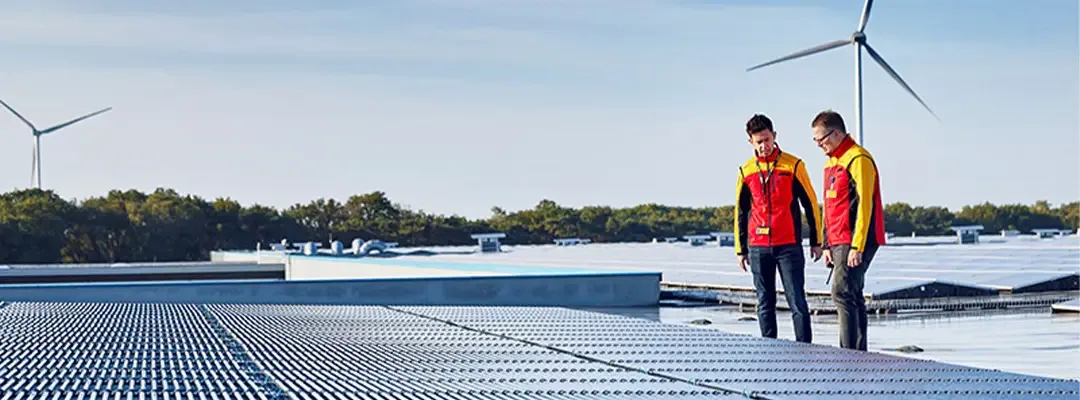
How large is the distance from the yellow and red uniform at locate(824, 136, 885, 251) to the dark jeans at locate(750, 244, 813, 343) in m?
0.61

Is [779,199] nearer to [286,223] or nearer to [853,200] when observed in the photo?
[853,200]

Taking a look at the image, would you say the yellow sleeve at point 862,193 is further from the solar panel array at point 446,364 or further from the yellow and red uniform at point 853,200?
the solar panel array at point 446,364

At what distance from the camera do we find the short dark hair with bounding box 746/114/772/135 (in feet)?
30.7

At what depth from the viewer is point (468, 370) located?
684 cm

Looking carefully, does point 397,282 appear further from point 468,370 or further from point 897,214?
point 897,214

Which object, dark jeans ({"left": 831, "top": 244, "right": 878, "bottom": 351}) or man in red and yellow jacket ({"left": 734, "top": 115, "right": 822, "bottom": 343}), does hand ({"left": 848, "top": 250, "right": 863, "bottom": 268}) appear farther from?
man in red and yellow jacket ({"left": 734, "top": 115, "right": 822, "bottom": 343})

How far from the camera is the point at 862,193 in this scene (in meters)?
8.66

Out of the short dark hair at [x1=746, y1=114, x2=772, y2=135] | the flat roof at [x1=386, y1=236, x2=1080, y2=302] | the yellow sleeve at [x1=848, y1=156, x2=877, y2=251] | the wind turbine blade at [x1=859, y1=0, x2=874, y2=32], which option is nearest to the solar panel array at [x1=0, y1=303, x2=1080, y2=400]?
the yellow sleeve at [x1=848, y1=156, x2=877, y2=251]

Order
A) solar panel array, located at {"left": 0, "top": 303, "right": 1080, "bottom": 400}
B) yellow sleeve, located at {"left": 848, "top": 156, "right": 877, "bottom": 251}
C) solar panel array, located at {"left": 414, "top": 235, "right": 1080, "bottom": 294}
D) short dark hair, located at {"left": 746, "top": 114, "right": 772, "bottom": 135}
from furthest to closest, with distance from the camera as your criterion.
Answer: solar panel array, located at {"left": 414, "top": 235, "right": 1080, "bottom": 294} < short dark hair, located at {"left": 746, "top": 114, "right": 772, "bottom": 135} < yellow sleeve, located at {"left": 848, "top": 156, "right": 877, "bottom": 251} < solar panel array, located at {"left": 0, "top": 303, "right": 1080, "bottom": 400}

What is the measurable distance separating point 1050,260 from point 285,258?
22.9 m

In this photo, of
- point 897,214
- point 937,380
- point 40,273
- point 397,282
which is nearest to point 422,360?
point 937,380

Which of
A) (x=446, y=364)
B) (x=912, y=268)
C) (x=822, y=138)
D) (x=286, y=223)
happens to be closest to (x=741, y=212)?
(x=822, y=138)

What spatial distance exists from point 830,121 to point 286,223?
5983 cm

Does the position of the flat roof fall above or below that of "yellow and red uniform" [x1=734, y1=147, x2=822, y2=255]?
below
